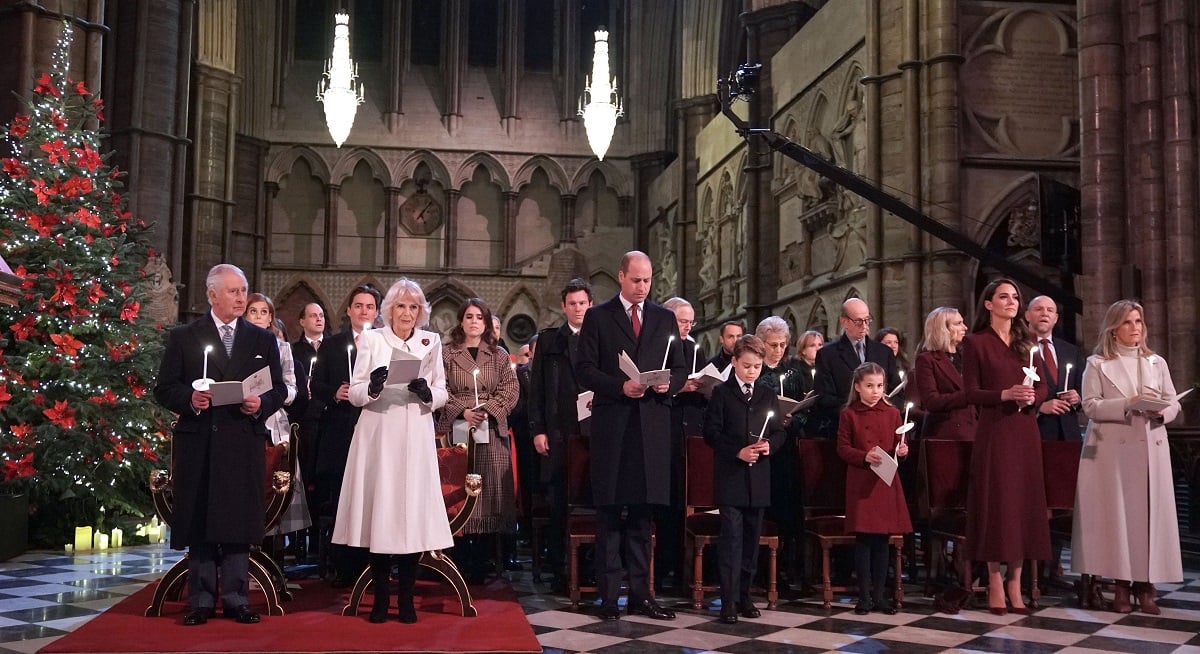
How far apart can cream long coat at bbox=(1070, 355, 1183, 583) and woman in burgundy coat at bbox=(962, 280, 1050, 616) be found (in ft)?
1.03

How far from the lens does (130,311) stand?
908 cm

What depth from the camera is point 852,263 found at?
14891 millimetres

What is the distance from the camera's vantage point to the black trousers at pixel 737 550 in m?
5.75

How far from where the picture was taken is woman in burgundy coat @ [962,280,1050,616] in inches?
232

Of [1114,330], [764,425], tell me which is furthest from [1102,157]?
[764,425]

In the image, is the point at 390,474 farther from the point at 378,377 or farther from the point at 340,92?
the point at 340,92

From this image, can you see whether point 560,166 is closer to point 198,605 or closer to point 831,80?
point 831,80

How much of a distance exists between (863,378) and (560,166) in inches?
937

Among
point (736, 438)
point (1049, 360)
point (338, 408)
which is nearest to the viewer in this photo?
point (736, 438)

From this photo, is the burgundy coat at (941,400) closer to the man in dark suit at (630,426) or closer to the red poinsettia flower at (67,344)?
the man in dark suit at (630,426)

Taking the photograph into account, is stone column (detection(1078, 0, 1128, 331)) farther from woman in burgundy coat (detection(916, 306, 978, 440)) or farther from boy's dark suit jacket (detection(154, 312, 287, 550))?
boy's dark suit jacket (detection(154, 312, 287, 550))

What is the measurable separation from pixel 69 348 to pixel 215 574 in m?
4.14

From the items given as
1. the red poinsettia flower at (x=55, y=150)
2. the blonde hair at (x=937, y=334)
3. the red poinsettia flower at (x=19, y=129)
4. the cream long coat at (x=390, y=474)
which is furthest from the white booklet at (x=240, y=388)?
the red poinsettia flower at (x=19, y=129)

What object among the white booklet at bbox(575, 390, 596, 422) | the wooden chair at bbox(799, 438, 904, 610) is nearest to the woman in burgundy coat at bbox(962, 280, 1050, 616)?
the wooden chair at bbox(799, 438, 904, 610)
